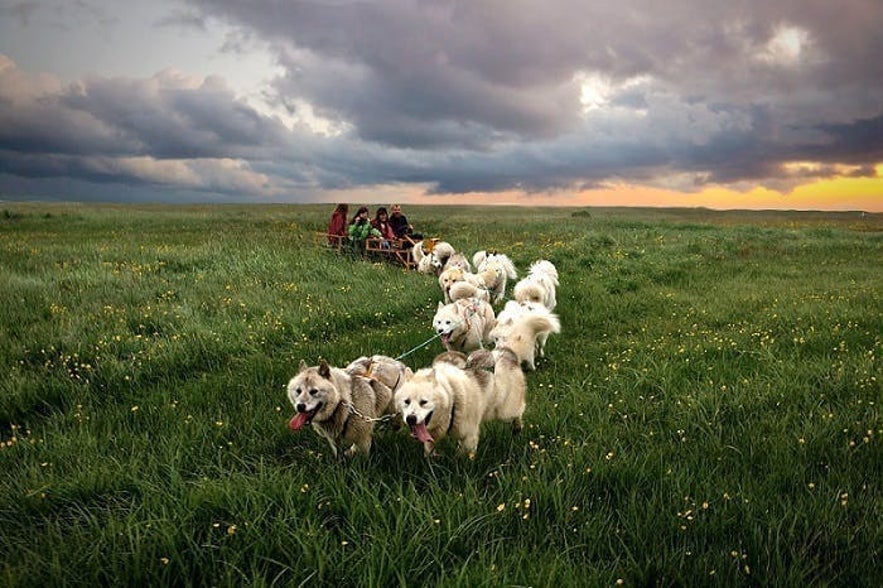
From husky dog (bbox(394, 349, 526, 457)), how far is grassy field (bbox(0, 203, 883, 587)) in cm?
24

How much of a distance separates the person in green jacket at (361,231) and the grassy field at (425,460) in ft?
26.5

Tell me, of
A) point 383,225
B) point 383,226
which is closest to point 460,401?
point 383,226

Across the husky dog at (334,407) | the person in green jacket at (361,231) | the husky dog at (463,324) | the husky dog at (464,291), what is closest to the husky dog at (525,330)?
the husky dog at (463,324)

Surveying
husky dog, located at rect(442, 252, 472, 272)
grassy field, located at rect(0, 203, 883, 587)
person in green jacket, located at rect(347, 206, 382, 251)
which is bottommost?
grassy field, located at rect(0, 203, 883, 587)

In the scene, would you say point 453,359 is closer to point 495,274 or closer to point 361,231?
point 495,274

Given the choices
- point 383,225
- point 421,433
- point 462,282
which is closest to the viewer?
point 421,433

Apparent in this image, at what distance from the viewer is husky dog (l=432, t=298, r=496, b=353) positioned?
8.52 metres

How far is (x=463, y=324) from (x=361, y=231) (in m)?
11.2

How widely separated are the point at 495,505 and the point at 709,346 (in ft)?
19.0

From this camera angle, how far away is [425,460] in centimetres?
461

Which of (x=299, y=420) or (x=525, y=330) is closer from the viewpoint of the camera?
(x=299, y=420)

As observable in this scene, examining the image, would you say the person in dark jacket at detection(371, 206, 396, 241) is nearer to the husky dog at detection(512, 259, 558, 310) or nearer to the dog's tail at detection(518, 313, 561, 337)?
the husky dog at detection(512, 259, 558, 310)

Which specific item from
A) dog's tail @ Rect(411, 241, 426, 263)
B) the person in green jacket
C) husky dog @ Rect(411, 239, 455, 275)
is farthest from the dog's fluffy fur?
the person in green jacket

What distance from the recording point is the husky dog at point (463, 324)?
8.52m
